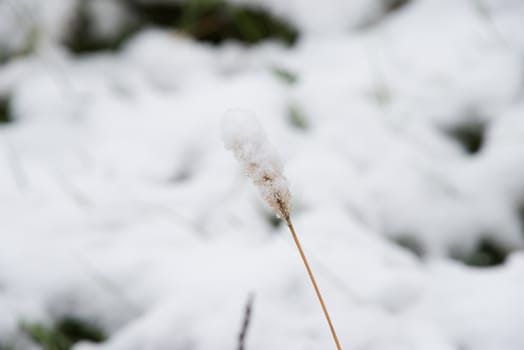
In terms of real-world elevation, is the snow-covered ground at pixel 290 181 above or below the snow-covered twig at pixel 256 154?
below

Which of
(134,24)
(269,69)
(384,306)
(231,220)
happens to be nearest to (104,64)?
(134,24)

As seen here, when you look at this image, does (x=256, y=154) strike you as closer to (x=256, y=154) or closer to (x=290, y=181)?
(x=256, y=154)

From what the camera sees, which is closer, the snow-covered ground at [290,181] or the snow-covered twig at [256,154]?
the snow-covered twig at [256,154]

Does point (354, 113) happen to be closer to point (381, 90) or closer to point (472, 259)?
point (381, 90)

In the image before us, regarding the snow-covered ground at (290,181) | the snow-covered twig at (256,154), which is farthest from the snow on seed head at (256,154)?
the snow-covered ground at (290,181)

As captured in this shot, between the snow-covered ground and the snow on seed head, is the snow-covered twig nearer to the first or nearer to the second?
the snow on seed head

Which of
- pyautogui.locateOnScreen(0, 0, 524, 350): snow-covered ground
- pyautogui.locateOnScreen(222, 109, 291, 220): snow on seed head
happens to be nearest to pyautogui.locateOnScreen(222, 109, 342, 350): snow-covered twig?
pyautogui.locateOnScreen(222, 109, 291, 220): snow on seed head

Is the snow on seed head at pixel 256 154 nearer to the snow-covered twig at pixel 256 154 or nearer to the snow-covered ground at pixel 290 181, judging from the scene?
the snow-covered twig at pixel 256 154
